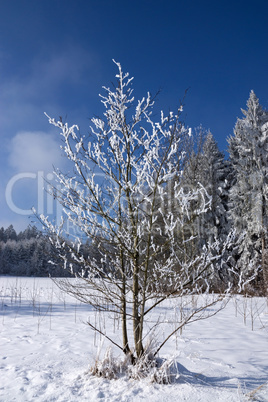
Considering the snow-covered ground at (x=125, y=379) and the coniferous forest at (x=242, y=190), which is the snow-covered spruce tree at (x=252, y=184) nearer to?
the coniferous forest at (x=242, y=190)

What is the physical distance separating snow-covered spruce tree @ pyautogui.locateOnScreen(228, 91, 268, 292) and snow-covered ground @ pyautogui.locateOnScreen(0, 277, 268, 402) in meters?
11.0

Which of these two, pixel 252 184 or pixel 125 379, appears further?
pixel 252 184

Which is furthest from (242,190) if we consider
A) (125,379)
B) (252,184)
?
(125,379)

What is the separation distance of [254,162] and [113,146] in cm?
1619

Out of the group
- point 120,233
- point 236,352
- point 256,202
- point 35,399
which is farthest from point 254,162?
point 35,399

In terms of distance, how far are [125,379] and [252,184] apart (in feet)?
51.7

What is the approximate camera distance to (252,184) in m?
16.2

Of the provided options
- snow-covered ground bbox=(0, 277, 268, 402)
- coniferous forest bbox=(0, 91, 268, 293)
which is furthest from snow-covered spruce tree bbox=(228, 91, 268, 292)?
snow-covered ground bbox=(0, 277, 268, 402)

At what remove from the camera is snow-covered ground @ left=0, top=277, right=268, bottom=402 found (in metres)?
2.39

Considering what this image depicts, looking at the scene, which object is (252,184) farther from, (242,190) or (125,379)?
(125,379)

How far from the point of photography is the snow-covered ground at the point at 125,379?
2.39 metres

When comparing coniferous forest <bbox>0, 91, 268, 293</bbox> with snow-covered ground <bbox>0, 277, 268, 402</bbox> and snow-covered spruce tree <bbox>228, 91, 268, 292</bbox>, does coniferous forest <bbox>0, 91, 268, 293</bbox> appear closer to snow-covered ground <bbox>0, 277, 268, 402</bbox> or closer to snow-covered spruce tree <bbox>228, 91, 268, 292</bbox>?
snow-covered spruce tree <bbox>228, 91, 268, 292</bbox>

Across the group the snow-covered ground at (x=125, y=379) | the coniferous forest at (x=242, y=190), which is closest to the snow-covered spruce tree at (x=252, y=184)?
the coniferous forest at (x=242, y=190)

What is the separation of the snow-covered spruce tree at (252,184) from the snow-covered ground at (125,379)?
435 inches
